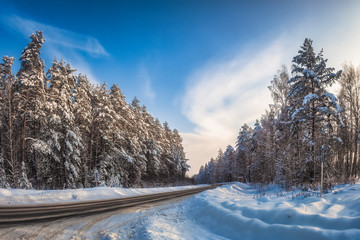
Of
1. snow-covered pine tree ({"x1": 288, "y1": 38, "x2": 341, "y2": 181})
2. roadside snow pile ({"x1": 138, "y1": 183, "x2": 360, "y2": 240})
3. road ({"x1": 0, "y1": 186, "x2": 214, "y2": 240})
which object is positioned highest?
snow-covered pine tree ({"x1": 288, "y1": 38, "x2": 341, "y2": 181})

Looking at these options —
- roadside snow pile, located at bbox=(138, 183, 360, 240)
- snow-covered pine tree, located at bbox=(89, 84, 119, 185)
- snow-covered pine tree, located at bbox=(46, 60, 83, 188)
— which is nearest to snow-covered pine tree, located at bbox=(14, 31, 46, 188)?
snow-covered pine tree, located at bbox=(46, 60, 83, 188)

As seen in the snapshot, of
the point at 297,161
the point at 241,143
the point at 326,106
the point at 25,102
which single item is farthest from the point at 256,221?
the point at 241,143

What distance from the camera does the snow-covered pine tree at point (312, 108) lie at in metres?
12.6

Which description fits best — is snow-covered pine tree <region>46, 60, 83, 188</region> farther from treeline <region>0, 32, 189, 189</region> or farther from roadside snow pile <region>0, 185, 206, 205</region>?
roadside snow pile <region>0, 185, 206, 205</region>

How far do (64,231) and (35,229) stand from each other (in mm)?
721

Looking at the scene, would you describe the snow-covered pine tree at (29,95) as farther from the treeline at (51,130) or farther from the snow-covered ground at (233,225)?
the snow-covered ground at (233,225)

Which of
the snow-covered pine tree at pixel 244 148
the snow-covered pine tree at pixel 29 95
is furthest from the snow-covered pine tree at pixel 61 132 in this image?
the snow-covered pine tree at pixel 244 148

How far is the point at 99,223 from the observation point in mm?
5637

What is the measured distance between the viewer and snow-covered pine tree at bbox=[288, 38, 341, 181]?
12625mm

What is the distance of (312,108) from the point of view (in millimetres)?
13320

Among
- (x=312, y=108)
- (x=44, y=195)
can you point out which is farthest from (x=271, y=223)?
(x=312, y=108)

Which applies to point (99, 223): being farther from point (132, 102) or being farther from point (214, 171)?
point (214, 171)

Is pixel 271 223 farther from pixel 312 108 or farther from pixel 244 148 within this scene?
pixel 244 148

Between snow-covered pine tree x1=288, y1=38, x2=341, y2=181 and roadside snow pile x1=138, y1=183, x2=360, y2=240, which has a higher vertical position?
snow-covered pine tree x1=288, y1=38, x2=341, y2=181
